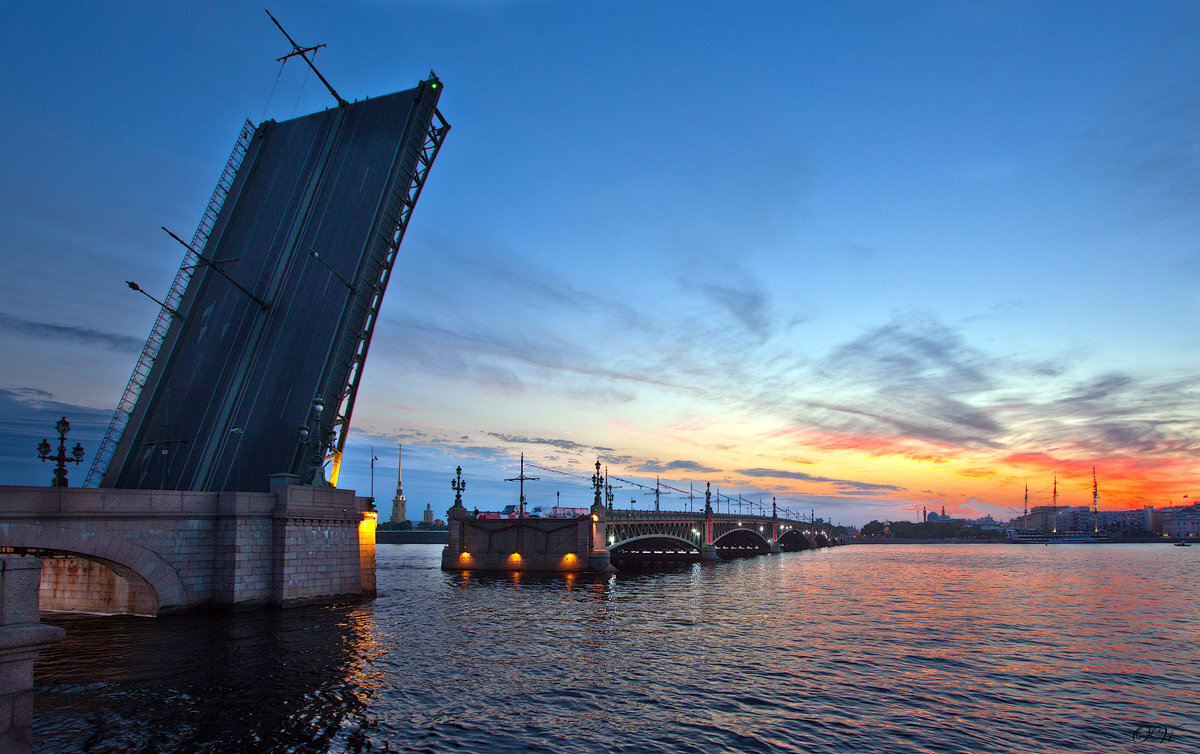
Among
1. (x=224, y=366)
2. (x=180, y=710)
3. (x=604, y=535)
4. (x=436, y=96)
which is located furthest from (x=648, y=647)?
(x=604, y=535)

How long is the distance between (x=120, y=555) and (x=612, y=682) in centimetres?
1809

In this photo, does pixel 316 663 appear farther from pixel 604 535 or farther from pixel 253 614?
pixel 604 535

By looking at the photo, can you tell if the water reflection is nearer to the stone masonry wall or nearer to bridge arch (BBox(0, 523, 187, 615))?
bridge arch (BBox(0, 523, 187, 615))

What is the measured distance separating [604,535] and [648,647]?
131 feet

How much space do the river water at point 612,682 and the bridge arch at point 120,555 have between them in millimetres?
863

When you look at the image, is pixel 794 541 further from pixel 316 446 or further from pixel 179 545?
pixel 179 545

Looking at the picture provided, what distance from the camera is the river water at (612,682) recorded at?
14.6m

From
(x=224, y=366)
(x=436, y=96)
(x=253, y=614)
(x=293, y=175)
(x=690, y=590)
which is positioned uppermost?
(x=436, y=96)

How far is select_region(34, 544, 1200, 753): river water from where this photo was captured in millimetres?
14633

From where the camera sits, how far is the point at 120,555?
2398cm

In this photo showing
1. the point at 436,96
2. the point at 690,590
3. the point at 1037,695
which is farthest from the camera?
the point at 690,590

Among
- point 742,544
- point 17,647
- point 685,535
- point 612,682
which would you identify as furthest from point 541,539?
point 742,544

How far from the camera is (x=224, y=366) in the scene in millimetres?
34344

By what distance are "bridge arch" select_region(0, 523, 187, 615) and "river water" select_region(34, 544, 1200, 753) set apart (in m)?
0.86
